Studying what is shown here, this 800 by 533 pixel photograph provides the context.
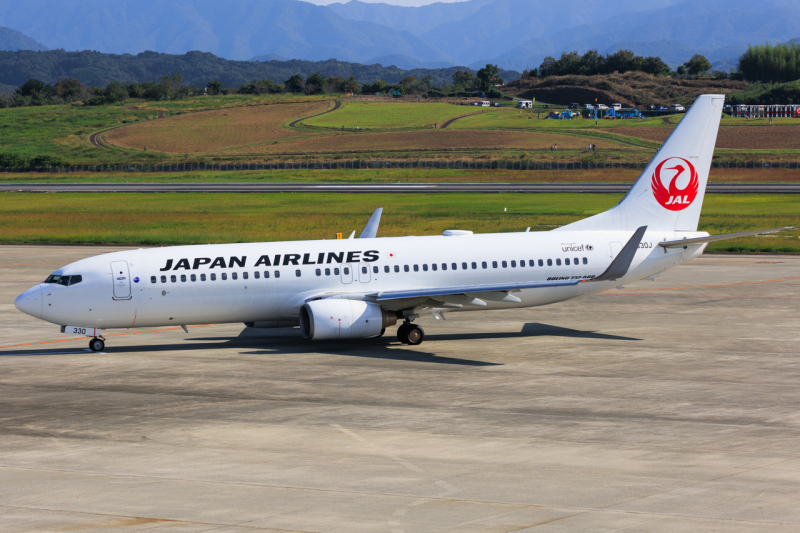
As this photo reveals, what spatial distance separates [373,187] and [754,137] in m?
101

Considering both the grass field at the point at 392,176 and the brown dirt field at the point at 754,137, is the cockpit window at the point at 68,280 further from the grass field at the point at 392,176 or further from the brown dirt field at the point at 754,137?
the brown dirt field at the point at 754,137

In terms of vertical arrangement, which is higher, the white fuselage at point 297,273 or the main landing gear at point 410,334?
the white fuselage at point 297,273

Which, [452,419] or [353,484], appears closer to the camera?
[353,484]

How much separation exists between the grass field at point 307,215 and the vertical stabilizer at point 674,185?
29.7 meters

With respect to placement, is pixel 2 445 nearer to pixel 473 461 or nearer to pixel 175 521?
pixel 175 521

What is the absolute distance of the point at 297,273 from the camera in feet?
113

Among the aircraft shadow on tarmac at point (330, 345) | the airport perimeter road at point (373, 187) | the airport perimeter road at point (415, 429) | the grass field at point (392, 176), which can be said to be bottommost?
the aircraft shadow on tarmac at point (330, 345)

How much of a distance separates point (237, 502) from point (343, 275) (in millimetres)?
18450

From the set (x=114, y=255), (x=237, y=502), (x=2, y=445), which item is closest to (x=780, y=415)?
(x=237, y=502)

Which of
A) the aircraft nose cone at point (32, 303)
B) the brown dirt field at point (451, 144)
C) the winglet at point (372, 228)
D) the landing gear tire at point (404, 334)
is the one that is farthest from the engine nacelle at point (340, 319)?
the brown dirt field at point (451, 144)

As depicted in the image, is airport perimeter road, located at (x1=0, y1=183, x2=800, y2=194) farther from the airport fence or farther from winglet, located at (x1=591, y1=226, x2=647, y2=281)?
winglet, located at (x1=591, y1=226, x2=647, y2=281)

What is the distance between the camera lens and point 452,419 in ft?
78.1

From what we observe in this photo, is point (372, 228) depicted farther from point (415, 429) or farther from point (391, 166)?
point (391, 166)

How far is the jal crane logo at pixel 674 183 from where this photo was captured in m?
A: 38.7
